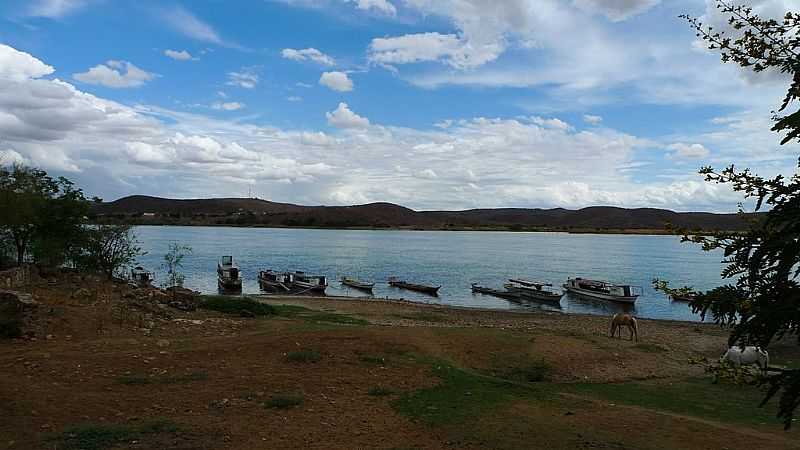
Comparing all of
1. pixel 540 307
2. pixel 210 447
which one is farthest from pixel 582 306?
pixel 210 447

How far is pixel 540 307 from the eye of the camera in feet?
152

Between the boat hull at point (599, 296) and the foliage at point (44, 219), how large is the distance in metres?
39.3

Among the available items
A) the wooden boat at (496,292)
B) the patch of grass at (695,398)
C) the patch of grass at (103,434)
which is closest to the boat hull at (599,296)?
the wooden boat at (496,292)

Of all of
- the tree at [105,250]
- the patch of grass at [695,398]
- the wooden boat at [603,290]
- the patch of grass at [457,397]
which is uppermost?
the tree at [105,250]

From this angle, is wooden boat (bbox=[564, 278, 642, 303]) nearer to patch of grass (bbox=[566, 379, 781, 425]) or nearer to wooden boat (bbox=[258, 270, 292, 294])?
wooden boat (bbox=[258, 270, 292, 294])

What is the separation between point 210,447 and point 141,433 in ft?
3.98

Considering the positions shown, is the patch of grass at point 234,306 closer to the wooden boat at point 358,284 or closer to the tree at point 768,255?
the tree at point 768,255

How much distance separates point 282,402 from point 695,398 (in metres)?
9.90

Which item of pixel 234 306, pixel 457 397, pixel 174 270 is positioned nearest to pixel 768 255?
pixel 457 397

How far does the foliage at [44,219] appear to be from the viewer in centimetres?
2720

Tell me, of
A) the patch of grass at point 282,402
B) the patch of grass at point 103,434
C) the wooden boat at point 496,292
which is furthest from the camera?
the wooden boat at point 496,292

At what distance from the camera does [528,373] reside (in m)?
15.4

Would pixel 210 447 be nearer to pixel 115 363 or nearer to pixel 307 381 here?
pixel 307 381

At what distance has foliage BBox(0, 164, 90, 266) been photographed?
27.2m
